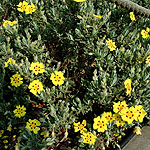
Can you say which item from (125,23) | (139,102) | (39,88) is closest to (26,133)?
Result: (39,88)

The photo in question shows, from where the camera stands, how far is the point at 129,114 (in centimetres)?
230

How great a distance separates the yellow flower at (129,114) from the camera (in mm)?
2258

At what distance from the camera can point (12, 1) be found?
362 centimetres

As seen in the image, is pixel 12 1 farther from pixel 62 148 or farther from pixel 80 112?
pixel 62 148

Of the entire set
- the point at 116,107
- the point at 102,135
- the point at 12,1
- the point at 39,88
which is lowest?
the point at 102,135

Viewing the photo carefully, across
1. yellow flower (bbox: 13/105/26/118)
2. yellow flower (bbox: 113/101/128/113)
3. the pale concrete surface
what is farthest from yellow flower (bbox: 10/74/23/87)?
the pale concrete surface

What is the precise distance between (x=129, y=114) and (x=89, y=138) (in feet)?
1.62

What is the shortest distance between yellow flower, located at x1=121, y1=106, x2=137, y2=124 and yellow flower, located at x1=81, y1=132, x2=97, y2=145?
389mm

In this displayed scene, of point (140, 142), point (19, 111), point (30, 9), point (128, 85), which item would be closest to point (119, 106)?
point (128, 85)

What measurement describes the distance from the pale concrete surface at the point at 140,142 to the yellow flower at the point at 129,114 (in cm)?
50

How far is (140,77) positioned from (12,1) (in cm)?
240

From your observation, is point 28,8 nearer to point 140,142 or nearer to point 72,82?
point 72,82

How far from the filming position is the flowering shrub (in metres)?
2.40

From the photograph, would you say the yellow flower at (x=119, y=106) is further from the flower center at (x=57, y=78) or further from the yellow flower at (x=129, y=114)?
the flower center at (x=57, y=78)
